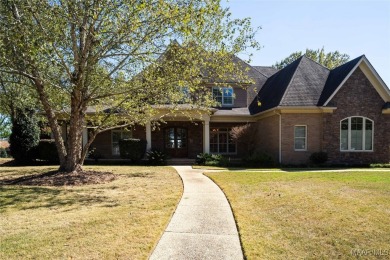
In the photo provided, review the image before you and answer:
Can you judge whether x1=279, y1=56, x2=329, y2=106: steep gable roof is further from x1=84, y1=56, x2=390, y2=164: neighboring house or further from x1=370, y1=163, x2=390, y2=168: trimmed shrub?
x1=370, y1=163, x2=390, y2=168: trimmed shrub

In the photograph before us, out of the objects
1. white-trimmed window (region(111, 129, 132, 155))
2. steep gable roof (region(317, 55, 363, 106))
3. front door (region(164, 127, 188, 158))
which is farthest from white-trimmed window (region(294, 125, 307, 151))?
white-trimmed window (region(111, 129, 132, 155))

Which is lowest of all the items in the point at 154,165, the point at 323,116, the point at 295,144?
the point at 154,165

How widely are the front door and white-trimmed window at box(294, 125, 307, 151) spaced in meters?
7.99

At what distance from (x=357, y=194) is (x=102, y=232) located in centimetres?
710

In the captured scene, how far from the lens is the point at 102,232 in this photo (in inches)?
200

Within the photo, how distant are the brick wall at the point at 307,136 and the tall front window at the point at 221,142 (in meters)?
5.22

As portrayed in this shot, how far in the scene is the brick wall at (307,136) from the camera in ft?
58.7

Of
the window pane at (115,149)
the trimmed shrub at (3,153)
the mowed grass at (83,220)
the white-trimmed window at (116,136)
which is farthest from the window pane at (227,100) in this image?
the trimmed shrub at (3,153)

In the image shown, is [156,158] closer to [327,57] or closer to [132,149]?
[132,149]

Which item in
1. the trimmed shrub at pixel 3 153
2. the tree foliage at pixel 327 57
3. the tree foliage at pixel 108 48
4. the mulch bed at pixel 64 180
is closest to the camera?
the tree foliage at pixel 108 48

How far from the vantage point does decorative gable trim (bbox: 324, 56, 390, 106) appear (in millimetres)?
17562

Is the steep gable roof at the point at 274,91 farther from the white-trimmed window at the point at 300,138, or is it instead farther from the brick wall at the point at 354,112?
the brick wall at the point at 354,112

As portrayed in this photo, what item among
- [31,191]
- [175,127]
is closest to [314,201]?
[31,191]

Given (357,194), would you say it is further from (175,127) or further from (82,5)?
(175,127)
